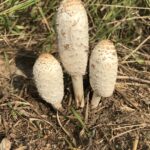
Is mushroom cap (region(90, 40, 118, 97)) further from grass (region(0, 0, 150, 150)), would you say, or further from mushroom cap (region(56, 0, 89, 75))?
grass (region(0, 0, 150, 150))

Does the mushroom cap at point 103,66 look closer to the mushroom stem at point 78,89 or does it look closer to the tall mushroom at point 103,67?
the tall mushroom at point 103,67

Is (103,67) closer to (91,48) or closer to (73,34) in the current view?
(73,34)

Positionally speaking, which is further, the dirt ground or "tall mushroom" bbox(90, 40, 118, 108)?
the dirt ground

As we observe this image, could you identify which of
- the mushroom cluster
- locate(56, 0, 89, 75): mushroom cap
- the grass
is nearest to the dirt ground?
the grass

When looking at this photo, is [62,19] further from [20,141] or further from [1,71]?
[1,71]

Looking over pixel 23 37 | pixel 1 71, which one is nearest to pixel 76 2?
pixel 1 71

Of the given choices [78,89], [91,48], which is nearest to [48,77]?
[78,89]

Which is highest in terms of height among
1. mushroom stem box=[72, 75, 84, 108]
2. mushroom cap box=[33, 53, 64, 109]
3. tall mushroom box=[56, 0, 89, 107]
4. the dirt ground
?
tall mushroom box=[56, 0, 89, 107]

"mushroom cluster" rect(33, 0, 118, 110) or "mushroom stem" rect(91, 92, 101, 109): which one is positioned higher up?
"mushroom cluster" rect(33, 0, 118, 110)
